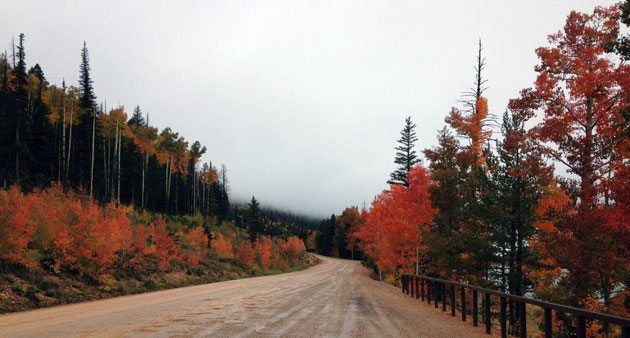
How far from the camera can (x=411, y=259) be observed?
35.0 metres

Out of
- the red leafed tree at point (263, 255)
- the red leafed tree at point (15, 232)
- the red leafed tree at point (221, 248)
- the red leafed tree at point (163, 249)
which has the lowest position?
the red leafed tree at point (263, 255)

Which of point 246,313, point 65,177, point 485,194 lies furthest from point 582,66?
point 65,177

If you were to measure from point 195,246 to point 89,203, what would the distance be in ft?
75.2

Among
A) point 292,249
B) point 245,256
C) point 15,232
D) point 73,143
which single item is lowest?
point 292,249

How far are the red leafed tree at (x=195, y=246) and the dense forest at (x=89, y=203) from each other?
0.49 ft

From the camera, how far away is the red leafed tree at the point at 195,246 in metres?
40.7

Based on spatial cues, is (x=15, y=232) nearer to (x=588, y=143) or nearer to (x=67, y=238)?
(x=67, y=238)

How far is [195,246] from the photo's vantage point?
4894 centimetres

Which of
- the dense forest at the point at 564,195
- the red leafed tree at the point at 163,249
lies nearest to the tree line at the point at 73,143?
the red leafed tree at the point at 163,249

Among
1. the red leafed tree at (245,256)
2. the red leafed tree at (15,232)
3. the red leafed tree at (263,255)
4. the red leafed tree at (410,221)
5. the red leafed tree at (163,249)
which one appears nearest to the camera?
the red leafed tree at (15,232)

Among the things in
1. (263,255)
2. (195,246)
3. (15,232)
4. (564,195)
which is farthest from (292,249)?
(564,195)

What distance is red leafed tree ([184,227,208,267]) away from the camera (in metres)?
40.7

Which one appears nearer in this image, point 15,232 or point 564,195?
point 564,195

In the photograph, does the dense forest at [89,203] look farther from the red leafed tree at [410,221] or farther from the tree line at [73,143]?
the red leafed tree at [410,221]
